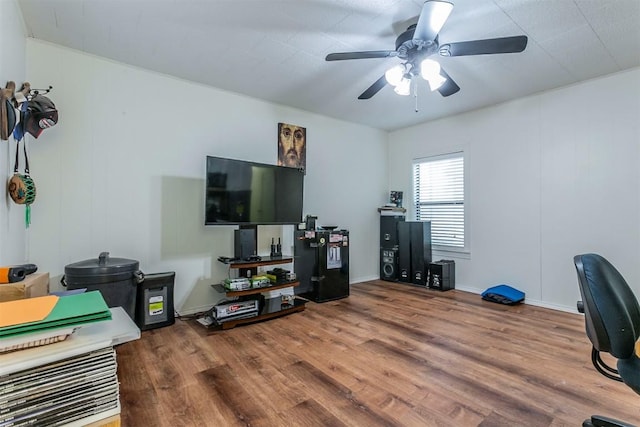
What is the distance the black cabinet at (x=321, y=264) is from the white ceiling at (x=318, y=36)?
6.06ft

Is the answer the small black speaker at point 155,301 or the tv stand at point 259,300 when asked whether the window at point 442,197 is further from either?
the small black speaker at point 155,301

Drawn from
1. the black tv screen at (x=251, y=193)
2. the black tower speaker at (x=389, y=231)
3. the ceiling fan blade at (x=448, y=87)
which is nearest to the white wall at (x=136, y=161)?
the black tv screen at (x=251, y=193)

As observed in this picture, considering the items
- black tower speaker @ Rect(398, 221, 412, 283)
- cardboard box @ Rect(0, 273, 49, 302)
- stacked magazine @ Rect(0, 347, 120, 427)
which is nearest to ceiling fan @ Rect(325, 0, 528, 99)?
stacked magazine @ Rect(0, 347, 120, 427)

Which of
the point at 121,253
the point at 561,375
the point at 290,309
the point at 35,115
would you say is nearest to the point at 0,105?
the point at 35,115

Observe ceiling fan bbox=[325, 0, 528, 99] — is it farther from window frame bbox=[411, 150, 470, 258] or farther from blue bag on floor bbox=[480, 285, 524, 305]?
blue bag on floor bbox=[480, 285, 524, 305]

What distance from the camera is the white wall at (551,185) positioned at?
3203 mm

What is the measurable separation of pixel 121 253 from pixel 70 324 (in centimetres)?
263

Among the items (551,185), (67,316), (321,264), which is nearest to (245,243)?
(321,264)

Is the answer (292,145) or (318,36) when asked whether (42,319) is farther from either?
(292,145)

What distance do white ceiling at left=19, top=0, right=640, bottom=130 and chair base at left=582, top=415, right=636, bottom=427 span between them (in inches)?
103

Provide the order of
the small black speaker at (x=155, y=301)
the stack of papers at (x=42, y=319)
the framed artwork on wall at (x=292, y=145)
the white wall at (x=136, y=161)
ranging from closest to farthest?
the stack of papers at (x=42, y=319) < the white wall at (x=136, y=161) < the small black speaker at (x=155, y=301) < the framed artwork on wall at (x=292, y=145)

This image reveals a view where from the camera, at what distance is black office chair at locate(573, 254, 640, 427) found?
4.17ft

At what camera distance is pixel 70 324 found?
765 millimetres

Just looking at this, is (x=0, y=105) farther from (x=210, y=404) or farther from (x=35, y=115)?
(x=210, y=404)
